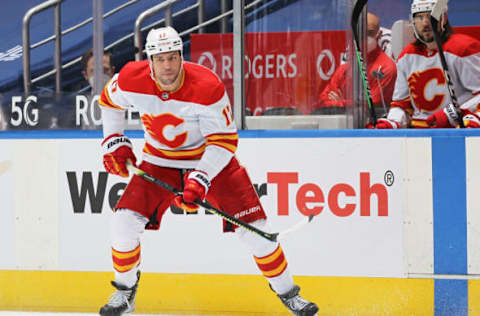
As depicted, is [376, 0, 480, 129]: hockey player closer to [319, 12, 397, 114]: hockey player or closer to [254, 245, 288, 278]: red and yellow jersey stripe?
[319, 12, 397, 114]: hockey player

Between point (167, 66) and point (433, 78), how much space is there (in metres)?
1.32

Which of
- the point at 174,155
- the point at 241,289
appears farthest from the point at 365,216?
the point at 174,155

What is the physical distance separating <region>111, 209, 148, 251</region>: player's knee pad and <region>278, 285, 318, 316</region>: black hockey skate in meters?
0.65

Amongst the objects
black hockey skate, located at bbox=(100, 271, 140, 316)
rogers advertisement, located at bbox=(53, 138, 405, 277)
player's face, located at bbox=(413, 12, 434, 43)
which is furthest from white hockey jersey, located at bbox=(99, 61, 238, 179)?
player's face, located at bbox=(413, 12, 434, 43)

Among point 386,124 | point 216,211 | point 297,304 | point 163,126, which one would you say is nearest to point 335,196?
point 386,124

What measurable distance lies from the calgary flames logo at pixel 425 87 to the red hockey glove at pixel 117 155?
1.35 metres

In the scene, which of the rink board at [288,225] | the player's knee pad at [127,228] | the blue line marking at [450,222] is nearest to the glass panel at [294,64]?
the rink board at [288,225]

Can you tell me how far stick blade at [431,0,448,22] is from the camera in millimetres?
3584

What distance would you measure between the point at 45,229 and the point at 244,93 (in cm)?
111

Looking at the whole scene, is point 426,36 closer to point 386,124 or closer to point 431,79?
point 431,79

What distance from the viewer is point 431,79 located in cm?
383

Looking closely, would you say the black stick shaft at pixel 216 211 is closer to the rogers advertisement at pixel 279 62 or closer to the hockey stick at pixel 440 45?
the rogers advertisement at pixel 279 62

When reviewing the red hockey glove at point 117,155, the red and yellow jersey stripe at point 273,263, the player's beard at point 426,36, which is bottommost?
the red and yellow jersey stripe at point 273,263

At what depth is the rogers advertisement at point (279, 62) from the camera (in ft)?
12.4
